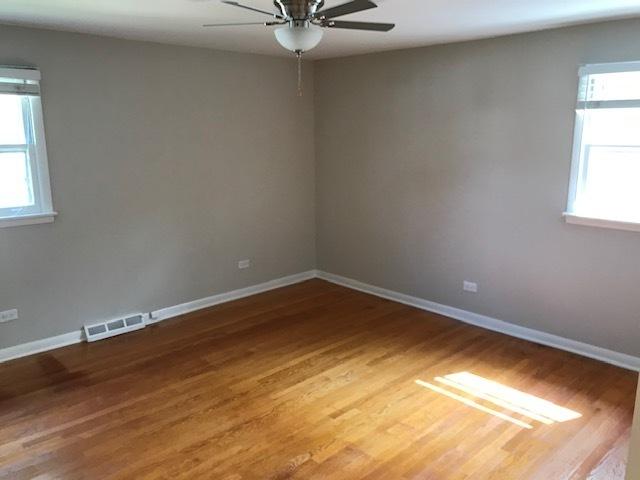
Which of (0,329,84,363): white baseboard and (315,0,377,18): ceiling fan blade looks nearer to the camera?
(315,0,377,18): ceiling fan blade

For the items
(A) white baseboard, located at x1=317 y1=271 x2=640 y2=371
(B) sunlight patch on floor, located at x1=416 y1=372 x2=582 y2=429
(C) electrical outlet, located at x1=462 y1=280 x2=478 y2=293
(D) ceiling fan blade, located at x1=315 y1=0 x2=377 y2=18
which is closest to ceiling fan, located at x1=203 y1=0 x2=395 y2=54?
(D) ceiling fan blade, located at x1=315 y1=0 x2=377 y2=18

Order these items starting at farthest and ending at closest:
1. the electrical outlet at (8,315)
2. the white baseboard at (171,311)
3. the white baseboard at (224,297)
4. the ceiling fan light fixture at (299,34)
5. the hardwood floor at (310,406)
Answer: the white baseboard at (224,297) → the white baseboard at (171,311) → the electrical outlet at (8,315) → the hardwood floor at (310,406) → the ceiling fan light fixture at (299,34)

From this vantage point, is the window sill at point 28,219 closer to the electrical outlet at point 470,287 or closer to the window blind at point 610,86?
the electrical outlet at point 470,287

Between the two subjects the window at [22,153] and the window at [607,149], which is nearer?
the window at [607,149]

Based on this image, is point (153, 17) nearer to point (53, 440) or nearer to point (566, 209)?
point (53, 440)

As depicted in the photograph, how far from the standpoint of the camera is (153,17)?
128 inches

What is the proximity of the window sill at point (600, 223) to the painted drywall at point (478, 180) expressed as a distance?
0.07m

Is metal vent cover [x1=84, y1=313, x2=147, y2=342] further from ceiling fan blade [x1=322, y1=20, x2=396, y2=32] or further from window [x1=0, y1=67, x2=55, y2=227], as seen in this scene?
ceiling fan blade [x1=322, y1=20, x2=396, y2=32]

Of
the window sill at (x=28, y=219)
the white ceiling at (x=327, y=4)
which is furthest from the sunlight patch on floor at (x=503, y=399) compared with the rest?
the window sill at (x=28, y=219)

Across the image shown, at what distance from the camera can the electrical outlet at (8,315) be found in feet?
12.5

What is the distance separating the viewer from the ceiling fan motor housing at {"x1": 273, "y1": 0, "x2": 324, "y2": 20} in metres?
2.21

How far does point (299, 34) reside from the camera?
7.65 ft

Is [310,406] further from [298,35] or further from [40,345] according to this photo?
[40,345]

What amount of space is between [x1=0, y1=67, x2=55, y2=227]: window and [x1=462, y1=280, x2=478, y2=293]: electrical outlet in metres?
3.53
